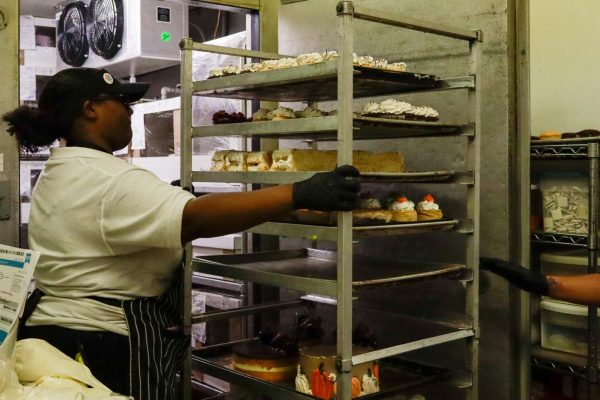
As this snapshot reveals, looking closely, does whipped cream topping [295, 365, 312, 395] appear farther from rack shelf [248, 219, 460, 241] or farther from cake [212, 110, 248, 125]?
cake [212, 110, 248, 125]

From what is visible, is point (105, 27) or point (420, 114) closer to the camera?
point (420, 114)

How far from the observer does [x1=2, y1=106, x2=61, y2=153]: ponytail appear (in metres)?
2.12

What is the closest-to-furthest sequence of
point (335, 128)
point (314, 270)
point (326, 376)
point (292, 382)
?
1. point (335, 128)
2. point (326, 376)
3. point (292, 382)
4. point (314, 270)

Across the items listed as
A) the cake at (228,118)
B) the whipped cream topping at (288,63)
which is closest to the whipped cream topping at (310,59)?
the whipped cream topping at (288,63)

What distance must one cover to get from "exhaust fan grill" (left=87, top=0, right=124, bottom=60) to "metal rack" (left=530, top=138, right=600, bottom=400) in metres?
2.66

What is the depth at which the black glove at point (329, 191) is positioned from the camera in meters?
1.87

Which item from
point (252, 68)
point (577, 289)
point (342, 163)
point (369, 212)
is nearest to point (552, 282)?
point (577, 289)

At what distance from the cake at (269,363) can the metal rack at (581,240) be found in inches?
38.3

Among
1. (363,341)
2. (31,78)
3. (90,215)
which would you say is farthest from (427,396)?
(31,78)

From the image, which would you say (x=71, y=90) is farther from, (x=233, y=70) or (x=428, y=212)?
(x=428, y=212)

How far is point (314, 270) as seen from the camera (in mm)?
2557

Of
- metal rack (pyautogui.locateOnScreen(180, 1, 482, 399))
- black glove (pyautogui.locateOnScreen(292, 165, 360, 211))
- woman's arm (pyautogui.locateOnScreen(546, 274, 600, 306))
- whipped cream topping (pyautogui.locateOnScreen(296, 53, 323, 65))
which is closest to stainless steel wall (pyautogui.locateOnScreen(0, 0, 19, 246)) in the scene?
metal rack (pyautogui.locateOnScreen(180, 1, 482, 399))

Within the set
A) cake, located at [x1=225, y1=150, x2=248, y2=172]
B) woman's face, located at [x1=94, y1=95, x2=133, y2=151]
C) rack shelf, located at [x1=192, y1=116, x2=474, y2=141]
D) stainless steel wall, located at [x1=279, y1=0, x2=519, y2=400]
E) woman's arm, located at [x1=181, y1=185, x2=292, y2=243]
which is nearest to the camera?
woman's arm, located at [x1=181, y1=185, x2=292, y2=243]

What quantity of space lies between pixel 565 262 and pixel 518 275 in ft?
1.15
